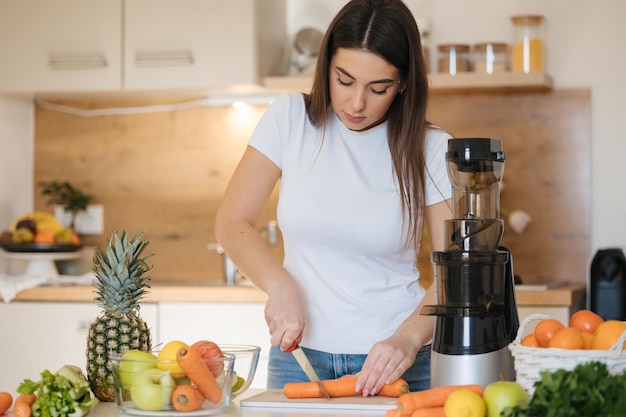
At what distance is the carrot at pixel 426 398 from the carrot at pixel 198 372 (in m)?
0.28

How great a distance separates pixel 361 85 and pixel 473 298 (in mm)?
491

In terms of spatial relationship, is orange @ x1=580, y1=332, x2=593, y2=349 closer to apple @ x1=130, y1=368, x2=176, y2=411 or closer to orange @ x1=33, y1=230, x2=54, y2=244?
apple @ x1=130, y1=368, x2=176, y2=411

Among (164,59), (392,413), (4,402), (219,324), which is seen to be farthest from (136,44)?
(392,413)

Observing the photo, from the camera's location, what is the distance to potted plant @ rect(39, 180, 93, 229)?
3.61 m

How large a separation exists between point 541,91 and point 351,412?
213cm

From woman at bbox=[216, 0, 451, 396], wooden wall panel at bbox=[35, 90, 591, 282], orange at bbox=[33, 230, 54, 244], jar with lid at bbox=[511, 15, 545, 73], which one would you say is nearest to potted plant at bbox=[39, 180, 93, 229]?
wooden wall panel at bbox=[35, 90, 591, 282]

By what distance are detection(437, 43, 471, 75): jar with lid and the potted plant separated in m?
1.45

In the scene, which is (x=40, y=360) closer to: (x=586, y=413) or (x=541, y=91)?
(x=541, y=91)

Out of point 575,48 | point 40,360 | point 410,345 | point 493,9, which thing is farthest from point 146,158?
point 410,345

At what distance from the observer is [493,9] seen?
11.0ft

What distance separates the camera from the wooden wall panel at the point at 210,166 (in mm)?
3312

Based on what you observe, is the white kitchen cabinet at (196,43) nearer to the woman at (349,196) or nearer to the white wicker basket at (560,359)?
the woman at (349,196)

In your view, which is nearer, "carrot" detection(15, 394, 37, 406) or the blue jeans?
"carrot" detection(15, 394, 37, 406)

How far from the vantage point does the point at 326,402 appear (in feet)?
4.95
